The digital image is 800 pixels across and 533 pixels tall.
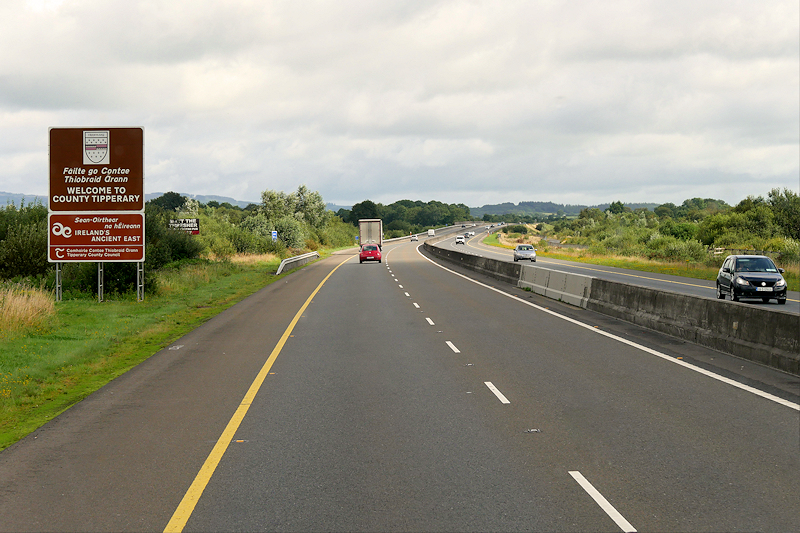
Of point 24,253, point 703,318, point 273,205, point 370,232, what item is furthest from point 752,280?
point 273,205

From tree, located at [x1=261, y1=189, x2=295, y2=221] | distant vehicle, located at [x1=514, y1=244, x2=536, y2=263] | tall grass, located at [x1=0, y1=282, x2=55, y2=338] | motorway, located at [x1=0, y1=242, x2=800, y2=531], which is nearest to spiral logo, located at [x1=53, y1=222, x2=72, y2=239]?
tall grass, located at [x1=0, y1=282, x2=55, y2=338]

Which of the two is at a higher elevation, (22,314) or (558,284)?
(558,284)

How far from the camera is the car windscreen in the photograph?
2544 centimetres

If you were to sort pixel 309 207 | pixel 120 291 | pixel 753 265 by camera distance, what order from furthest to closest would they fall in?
pixel 309 207 < pixel 120 291 < pixel 753 265

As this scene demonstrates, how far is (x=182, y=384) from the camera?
11.0 m

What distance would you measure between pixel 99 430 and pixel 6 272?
22408mm

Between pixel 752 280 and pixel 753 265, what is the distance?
1060 millimetres

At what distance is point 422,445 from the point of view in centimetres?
748

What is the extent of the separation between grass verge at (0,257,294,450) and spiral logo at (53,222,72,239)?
2295 mm

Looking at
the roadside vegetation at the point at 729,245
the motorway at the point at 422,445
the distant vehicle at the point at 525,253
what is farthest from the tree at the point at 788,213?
the motorway at the point at 422,445

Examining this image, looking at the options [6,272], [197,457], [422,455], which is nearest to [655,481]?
[422,455]

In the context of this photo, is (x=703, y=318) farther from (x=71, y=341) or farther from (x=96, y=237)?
(x=96, y=237)

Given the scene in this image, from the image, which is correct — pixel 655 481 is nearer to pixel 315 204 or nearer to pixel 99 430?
pixel 99 430

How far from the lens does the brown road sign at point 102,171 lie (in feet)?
81.1
